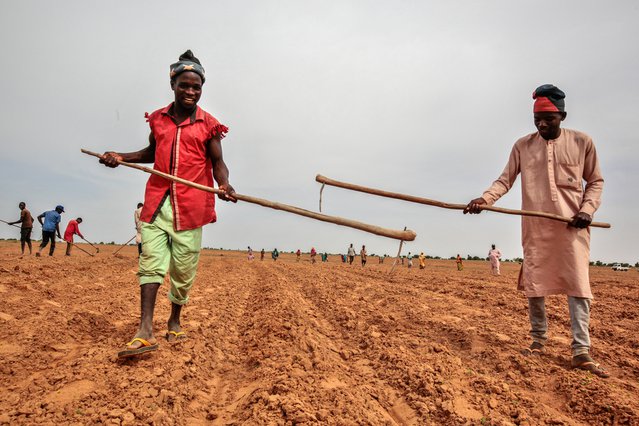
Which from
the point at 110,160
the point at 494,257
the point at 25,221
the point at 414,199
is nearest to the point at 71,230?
the point at 25,221

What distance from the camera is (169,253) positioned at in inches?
127

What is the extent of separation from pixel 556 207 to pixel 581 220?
8.2 inches

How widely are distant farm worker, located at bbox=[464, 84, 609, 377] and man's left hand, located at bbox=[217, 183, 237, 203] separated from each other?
1.88 meters

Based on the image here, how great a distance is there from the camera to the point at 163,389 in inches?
92.7

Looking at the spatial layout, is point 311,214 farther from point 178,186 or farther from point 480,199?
point 480,199

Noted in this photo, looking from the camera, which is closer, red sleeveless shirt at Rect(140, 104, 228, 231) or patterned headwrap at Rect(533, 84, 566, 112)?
red sleeveless shirt at Rect(140, 104, 228, 231)

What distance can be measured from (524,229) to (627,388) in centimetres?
140

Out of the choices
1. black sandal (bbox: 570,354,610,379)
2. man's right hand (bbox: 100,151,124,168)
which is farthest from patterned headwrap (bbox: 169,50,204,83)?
black sandal (bbox: 570,354,610,379)

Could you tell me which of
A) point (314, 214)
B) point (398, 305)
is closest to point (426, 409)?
point (314, 214)

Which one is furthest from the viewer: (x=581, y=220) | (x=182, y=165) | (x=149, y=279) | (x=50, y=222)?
(x=50, y=222)

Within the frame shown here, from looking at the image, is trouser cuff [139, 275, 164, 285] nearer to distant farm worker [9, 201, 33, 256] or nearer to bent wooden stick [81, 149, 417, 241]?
bent wooden stick [81, 149, 417, 241]

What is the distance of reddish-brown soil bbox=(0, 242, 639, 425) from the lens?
2219 millimetres

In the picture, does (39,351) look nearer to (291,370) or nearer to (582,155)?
(291,370)

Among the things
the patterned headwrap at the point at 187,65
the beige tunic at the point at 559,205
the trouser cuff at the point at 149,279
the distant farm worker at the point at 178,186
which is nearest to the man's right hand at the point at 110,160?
the distant farm worker at the point at 178,186
